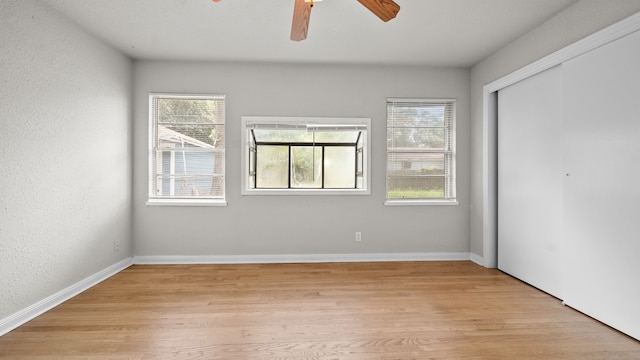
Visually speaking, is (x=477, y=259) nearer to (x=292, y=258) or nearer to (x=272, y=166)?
(x=292, y=258)

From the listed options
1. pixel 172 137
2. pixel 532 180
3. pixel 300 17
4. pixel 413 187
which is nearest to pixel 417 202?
pixel 413 187

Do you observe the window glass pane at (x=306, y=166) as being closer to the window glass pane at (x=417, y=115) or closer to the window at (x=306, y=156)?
the window at (x=306, y=156)

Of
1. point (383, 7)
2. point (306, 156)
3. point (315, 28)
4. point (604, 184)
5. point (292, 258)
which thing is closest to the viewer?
point (383, 7)

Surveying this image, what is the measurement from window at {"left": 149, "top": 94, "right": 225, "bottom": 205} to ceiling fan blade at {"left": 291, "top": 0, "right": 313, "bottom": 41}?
1891 mm

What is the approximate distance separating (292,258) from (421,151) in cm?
219

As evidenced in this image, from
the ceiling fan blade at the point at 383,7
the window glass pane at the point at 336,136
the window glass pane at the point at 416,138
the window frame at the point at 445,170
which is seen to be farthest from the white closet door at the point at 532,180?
the ceiling fan blade at the point at 383,7

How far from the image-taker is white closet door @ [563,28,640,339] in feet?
7.08

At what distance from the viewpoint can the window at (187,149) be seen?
397 centimetres

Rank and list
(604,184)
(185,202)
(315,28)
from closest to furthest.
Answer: (604,184) → (315,28) → (185,202)

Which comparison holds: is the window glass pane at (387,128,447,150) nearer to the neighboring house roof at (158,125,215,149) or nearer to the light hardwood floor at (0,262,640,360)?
the light hardwood floor at (0,262,640,360)

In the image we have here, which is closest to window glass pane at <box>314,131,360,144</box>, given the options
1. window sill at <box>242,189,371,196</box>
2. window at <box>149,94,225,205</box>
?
window sill at <box>242,189,371,196</box>

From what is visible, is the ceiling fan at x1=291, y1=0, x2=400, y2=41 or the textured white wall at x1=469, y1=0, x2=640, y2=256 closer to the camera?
the ceiling fan at x1=291, y1=0, x2=400, y2=41

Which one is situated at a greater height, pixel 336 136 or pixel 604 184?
pixel 336 136

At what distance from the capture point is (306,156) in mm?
4137
